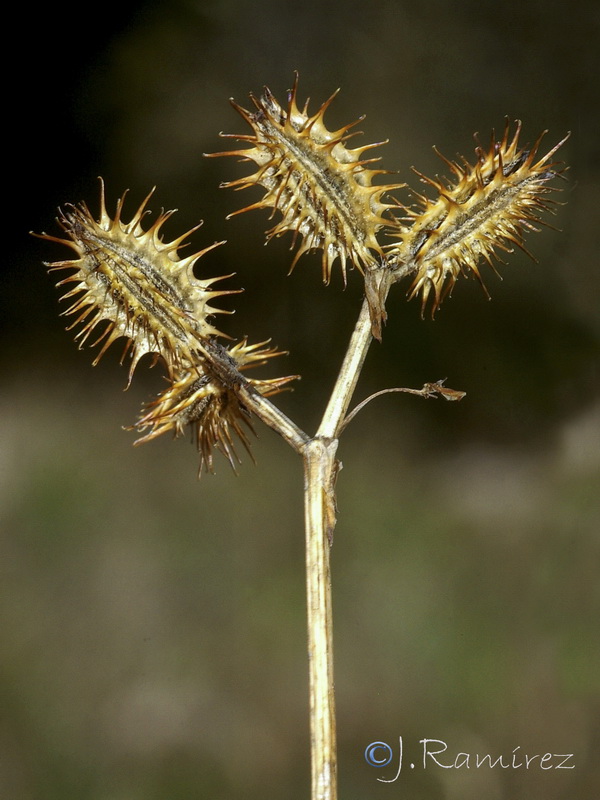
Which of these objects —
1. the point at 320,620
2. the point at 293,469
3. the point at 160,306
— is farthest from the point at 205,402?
Result: the point at 293,469

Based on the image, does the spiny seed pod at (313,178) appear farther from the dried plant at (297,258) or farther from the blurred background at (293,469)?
the blurred background at (293,469)

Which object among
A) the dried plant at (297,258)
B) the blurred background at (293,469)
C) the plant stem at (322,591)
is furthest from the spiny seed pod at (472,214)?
the blurred background at (293,469)

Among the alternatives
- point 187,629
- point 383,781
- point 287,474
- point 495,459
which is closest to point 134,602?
point 187,629

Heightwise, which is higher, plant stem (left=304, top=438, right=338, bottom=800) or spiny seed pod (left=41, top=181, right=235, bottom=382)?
spiny seed pod (left=41, top=181, right=235, bottom=382)

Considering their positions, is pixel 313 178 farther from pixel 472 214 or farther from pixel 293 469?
pixel 293 469

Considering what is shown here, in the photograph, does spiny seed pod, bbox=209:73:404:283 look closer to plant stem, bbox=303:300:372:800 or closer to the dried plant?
the dried plant

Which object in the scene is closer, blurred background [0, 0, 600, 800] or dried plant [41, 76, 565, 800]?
dried plant [41, 76, 565, 800]

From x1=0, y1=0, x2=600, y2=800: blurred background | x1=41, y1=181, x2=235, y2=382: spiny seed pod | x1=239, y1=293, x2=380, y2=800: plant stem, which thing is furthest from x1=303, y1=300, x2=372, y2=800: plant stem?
x1=0, y1=0, x2=600, y2=800: blurred background
